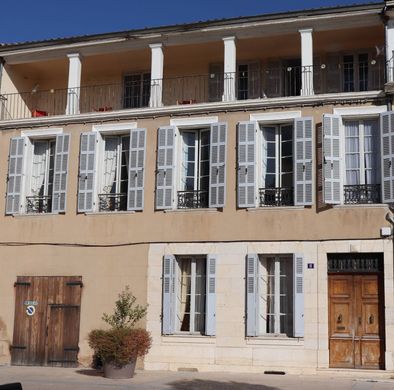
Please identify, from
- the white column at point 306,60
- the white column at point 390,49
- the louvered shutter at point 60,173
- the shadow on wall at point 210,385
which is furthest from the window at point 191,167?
the shadow on wall at point 210,385

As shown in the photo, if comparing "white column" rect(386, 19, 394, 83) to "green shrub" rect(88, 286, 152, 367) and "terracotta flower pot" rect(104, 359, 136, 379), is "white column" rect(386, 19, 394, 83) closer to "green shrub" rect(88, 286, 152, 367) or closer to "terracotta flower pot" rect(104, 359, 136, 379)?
"green shrub" rect(88, 286, 152, 367)

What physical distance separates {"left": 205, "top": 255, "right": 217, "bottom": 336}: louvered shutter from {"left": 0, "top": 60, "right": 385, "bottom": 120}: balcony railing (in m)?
3.79

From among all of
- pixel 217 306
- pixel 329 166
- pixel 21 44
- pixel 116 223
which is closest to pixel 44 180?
pixel 116 223

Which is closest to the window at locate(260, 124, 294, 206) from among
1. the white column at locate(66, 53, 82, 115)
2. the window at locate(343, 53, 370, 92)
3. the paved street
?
the window at locate(343, 53, 370, 92)

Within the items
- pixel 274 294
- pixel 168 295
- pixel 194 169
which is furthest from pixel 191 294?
pixel 194 169

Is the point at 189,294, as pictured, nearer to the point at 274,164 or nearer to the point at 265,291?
the point at 265,291

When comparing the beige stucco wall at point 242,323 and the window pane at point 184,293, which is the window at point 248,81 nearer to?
the beige stucco wall at point 242,323

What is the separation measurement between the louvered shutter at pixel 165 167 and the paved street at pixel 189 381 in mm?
3759

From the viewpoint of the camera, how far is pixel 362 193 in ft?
47.6

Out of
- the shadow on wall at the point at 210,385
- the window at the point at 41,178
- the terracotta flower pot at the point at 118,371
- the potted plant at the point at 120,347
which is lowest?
the shadow on wall at the point at 210,385

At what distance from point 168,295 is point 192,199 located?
87.7 inches

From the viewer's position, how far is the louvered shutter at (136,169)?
51.4ft

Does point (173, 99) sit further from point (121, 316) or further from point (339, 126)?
point (121, 316)

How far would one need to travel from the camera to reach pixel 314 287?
14250mm
